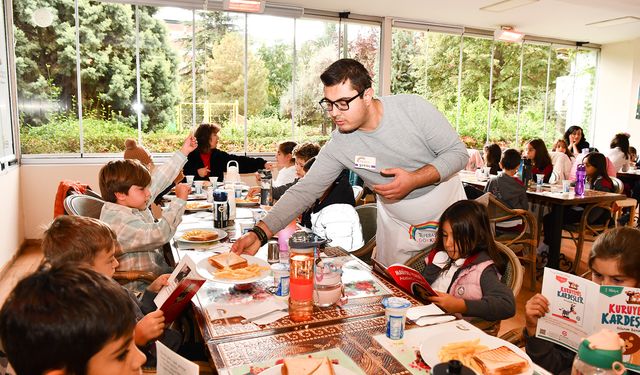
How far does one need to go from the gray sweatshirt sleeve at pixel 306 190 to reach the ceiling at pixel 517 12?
4805mm

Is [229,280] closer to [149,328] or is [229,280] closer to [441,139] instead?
[149,328]

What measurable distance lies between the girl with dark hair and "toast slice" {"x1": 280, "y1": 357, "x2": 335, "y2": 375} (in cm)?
71

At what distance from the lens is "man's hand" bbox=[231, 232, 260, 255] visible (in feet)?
6.96

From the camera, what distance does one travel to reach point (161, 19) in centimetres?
648

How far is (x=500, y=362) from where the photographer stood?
1234 millimetres

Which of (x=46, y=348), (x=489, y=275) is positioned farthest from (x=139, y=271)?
(x=489, y=275)

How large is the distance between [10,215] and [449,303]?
16.9 ft

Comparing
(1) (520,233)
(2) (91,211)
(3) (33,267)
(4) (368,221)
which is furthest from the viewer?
(1) (520,233)

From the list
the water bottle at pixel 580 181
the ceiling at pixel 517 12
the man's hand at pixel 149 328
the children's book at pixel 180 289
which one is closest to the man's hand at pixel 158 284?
the children's book at pixel 180 289

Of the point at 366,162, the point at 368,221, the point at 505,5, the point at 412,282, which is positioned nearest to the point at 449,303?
the point at 412,282

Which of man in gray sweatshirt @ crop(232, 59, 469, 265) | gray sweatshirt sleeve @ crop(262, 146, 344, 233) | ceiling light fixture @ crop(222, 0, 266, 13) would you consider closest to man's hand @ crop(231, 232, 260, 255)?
man in gray sweatshirt @ crop(232, 59, 469, 265)

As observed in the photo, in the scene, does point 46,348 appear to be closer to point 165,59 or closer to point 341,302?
point 341,302

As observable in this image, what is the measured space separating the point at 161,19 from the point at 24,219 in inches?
124

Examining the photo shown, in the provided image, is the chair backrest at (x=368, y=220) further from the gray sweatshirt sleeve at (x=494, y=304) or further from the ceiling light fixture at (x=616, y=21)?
the ceiling light fixture at (x=616, y=21)
